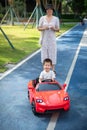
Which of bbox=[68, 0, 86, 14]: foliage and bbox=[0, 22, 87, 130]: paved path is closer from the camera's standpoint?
bbox=[0, 22, 87, 130]: paved path

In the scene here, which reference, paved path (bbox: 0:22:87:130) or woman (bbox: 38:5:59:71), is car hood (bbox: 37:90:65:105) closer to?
paved path (bbox: 0:22:87:130)

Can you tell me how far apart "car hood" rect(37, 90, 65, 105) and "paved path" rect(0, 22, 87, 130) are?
36 cm

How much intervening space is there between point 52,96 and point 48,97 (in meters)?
0.10

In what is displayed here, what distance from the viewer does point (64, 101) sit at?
7.25 meters

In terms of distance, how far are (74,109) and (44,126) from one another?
1234 mm

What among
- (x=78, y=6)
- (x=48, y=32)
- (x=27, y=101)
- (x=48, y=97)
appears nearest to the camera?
(x=48, y=97)

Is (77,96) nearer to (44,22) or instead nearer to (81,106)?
(81,106)

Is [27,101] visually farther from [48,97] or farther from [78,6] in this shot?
[78,6]

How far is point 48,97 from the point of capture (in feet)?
24.1

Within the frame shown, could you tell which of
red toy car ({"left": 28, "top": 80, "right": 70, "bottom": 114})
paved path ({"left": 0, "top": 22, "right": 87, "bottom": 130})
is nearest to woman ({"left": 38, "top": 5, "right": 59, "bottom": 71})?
paved path ({"left": 0, "top": 22, "right": 87, "bottom": 130})

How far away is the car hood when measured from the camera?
7.21m

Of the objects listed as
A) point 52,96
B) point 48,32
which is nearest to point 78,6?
point 48,32

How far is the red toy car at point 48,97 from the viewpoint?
Answer: 7.14 metres

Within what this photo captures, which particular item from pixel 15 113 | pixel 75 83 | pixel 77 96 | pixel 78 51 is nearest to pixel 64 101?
pixel 15 113
